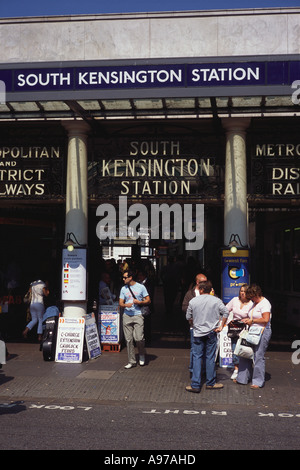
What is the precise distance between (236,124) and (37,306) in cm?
604

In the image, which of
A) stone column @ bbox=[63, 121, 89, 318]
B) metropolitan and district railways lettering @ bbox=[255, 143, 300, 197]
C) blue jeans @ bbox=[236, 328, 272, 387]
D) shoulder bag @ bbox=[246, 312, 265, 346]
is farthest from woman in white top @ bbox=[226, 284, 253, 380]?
stone column @ bbox=[63, 121, 89, 318]

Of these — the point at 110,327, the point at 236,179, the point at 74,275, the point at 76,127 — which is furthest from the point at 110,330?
the point at 76,127

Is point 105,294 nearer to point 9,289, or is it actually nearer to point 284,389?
point 9,289

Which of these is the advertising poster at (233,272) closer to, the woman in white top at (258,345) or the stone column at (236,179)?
the stone column at (236,179)

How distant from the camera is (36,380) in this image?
9336 mm

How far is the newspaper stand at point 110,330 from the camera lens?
38.8 ft

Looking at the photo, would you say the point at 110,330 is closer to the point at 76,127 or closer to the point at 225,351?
the point at 225,351

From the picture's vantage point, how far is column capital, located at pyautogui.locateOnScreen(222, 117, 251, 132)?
11587 millimetres

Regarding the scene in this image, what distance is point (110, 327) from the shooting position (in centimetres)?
1186

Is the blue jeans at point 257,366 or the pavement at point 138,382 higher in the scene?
the blue jeans at point 257,366

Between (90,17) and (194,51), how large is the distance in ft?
8.15

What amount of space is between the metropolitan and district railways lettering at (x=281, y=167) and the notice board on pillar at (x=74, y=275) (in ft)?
14.1

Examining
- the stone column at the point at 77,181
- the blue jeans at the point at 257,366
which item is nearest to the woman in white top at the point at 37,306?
the stone column at the point at 77,181

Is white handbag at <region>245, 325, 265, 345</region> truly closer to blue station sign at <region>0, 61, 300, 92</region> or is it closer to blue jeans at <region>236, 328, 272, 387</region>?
blue jeans at <region>236, 328, 272, 387</region>
